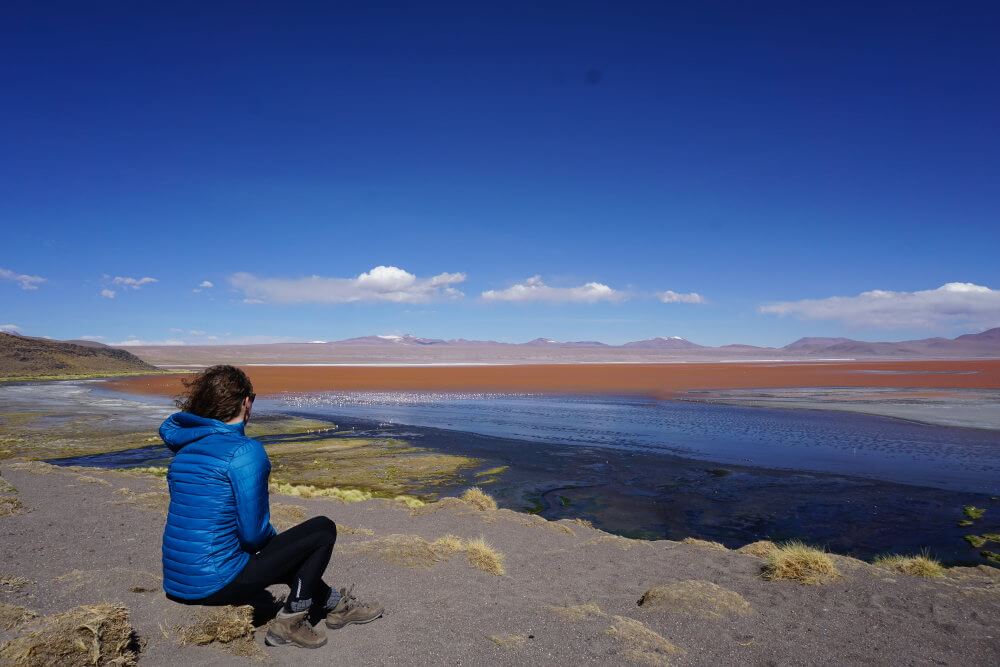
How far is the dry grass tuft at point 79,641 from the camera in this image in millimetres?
4184

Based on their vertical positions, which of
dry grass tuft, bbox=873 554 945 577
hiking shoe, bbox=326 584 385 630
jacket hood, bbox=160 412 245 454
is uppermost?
jacket hood, bbox=160 412 245 454

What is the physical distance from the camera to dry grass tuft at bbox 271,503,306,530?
10695 mm

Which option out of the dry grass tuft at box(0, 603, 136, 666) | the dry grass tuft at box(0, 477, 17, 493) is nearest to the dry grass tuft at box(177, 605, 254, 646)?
the dry grass tuft at box(0, 603, 136, 666)

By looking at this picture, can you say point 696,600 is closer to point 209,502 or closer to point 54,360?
point 209,502

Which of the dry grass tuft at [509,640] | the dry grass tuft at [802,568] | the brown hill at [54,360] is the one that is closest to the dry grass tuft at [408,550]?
the dry grass tuft at [509,640]

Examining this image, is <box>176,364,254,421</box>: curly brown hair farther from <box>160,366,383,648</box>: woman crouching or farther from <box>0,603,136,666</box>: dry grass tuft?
<box>0,603,136,666</box>: dry grass tuft

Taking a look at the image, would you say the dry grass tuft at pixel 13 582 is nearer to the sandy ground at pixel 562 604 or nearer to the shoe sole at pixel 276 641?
the sandy ground at pixel 562 604

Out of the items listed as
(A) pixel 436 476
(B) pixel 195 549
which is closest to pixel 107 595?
(B) pixel 195 549

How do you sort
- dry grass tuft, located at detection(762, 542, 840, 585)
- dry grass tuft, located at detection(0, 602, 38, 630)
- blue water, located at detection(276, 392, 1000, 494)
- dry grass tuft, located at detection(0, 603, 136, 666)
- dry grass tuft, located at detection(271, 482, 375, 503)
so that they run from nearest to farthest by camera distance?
dry grass tuft, located at detection(0, 603, 136, 666) → dry grass tuft, located at detection(0, 602, 38, 630) → dry grass tuft, located at detection(762, 542, 840, 585) → dry grass tuft, located at detection(271, 482, 375, 503) → blue water, located at detection(276, 392, 1000, 494)

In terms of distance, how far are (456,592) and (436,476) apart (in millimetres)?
10682

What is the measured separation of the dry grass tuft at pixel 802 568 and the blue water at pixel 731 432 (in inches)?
412

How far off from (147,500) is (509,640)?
30.1ft

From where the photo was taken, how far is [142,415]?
31984mm

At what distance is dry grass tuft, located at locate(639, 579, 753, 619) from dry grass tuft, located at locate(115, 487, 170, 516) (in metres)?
8.78
